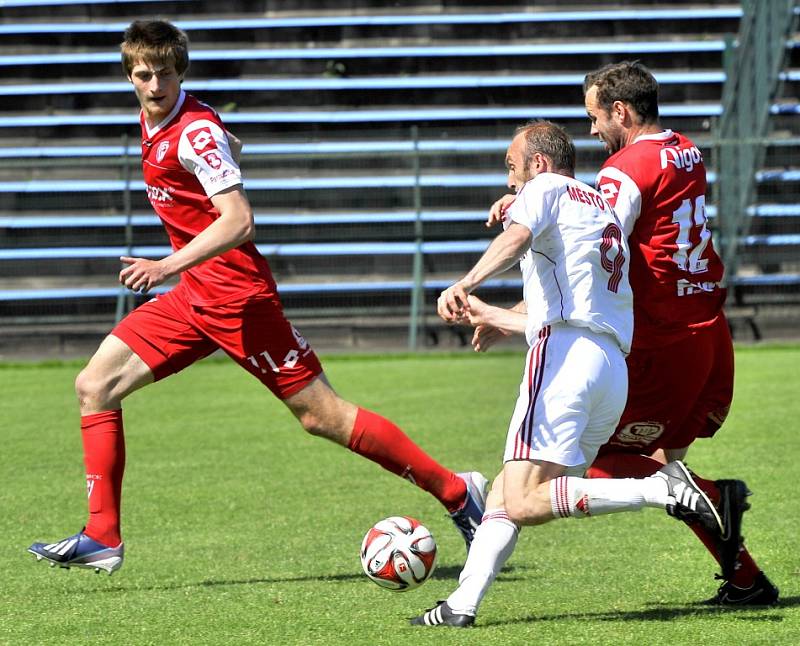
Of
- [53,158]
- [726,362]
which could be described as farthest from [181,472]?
[53,158]

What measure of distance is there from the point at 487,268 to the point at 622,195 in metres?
0.80

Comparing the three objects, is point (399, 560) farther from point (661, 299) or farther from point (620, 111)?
point (620, 111)

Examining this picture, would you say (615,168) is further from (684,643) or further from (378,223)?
(378,223)

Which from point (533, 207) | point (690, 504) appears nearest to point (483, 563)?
point (690, 504)

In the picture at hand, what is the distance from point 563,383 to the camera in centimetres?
415

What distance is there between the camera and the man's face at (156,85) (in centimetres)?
520

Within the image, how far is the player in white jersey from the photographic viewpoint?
409 centimetres

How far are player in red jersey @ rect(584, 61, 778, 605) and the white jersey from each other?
28cm

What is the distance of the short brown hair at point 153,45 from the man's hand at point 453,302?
1798 mm

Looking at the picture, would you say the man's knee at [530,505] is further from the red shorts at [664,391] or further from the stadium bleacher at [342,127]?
the stadium bleacher at [342,127]

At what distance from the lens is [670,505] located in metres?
4.00

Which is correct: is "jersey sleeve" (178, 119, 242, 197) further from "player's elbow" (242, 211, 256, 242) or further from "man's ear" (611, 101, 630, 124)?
"man's ear" (611, 101, 630, 124)

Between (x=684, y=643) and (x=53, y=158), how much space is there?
15389 mm

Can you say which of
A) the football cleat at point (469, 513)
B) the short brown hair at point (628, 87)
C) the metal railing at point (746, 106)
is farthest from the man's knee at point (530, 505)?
the metal railing at point (746, 106)
